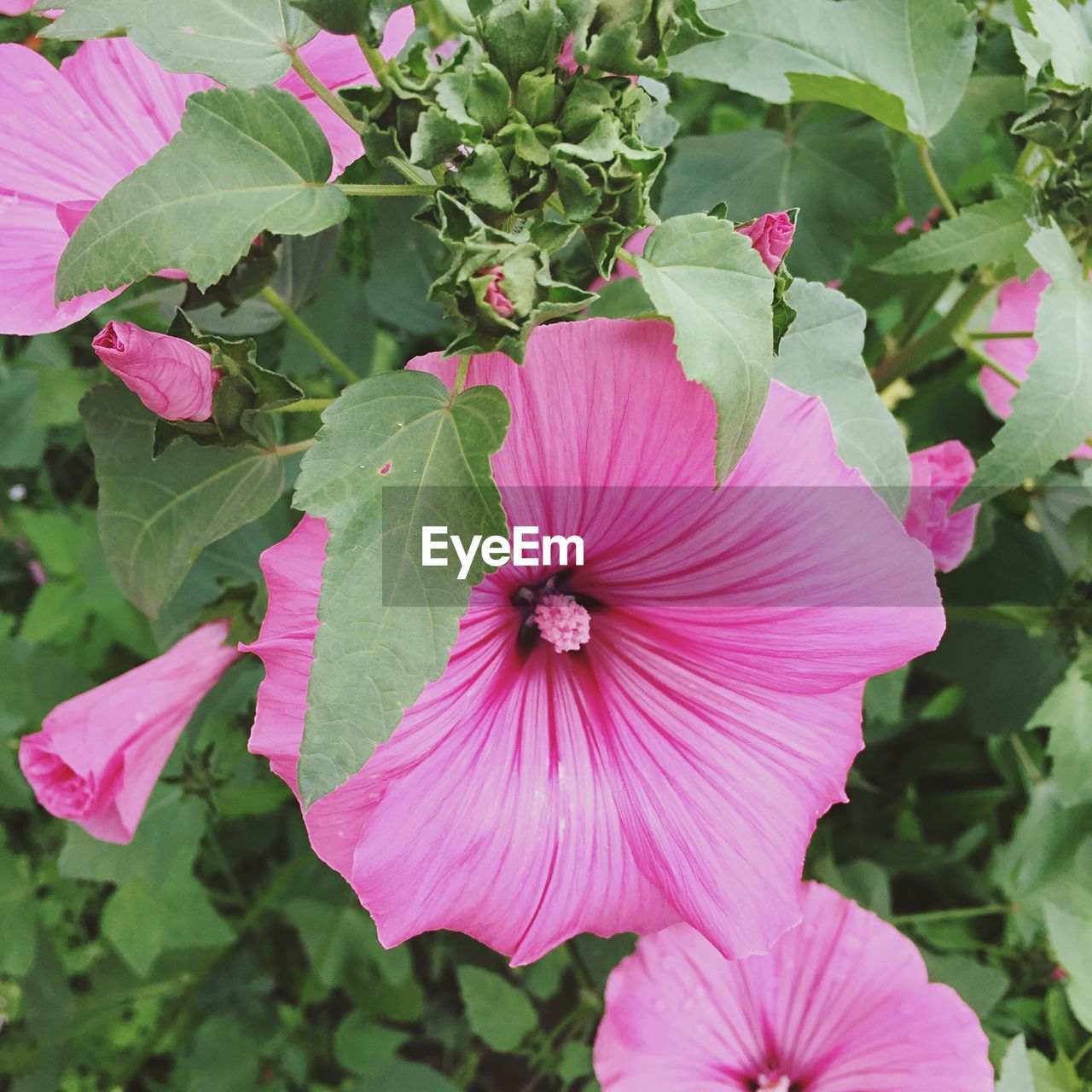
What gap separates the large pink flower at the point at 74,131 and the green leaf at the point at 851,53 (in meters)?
0.23

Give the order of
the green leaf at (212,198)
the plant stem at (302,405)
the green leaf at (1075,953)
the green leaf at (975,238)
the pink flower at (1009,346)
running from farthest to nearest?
the pink flower at (1009,346) < the green leaf at (1075,953) < the green leaf at (975,238) < the plant stem at (302,405) < the green leaf at (212,198)

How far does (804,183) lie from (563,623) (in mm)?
475

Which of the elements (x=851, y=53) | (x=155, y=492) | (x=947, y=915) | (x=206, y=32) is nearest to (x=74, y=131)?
(x=206, y=32)

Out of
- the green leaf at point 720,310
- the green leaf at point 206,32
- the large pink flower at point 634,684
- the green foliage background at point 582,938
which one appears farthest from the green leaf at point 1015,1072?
the green leaf at point 206,32

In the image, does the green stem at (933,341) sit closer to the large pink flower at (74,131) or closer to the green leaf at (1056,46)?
the green leaf at (1056,46)

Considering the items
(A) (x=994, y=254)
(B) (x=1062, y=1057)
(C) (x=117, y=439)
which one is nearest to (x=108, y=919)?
(C) (x=117, y=439)

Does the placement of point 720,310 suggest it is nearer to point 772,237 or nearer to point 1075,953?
point 772,237

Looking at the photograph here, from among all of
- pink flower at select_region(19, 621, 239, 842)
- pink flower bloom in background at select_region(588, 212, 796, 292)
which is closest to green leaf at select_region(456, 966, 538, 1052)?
pink flower at select_region(19, 621, 239, 842)

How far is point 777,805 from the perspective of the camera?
517 millimetres

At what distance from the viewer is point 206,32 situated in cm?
44

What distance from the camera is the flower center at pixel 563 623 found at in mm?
544

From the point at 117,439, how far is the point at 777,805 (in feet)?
1.39

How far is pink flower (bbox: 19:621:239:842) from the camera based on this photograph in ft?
2.13

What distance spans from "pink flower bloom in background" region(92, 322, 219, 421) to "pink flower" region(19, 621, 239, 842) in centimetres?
24
